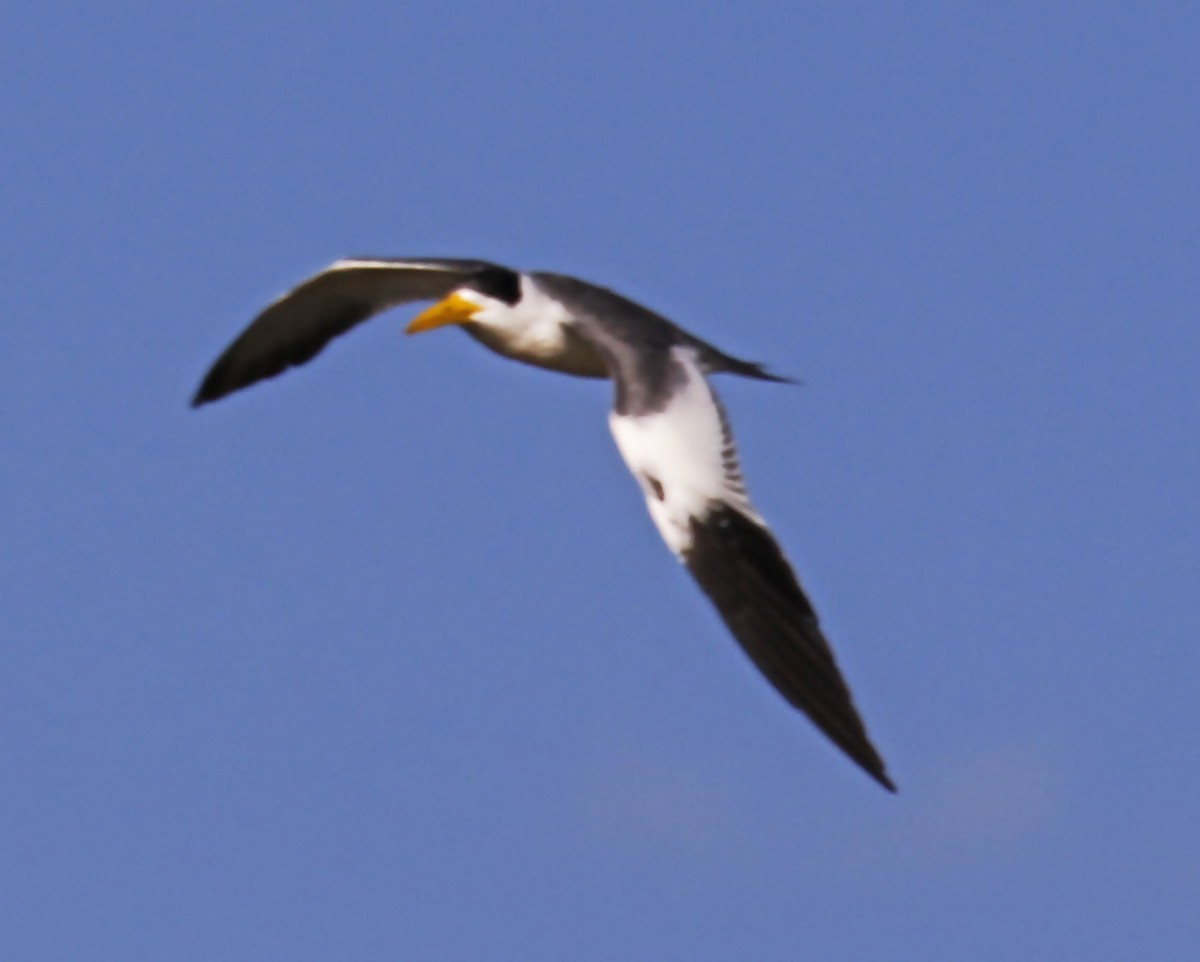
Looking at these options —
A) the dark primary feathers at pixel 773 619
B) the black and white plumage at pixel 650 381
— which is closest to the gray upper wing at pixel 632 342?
the black and white plumage at pixel 650 381

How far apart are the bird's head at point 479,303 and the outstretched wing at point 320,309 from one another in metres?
1.09

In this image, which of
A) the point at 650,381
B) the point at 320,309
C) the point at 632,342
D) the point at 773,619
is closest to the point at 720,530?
the point at 773,619

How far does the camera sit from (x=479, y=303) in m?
23.1

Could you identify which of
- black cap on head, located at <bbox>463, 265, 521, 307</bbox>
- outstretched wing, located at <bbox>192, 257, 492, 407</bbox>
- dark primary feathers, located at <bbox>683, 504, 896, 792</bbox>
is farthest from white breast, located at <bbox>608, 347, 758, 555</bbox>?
outstretched wing, located at <bbox>192, 257, 492, 407</bbox>

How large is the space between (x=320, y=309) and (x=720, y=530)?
24.8ft

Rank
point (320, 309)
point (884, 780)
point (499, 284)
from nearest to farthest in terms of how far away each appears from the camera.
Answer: point (884, 780), point (499, 284), point (320, 309)

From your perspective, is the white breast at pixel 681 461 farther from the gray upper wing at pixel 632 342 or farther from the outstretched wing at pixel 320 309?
the outstretched wing at pixel 320 309

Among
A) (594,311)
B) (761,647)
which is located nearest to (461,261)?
(594,311)

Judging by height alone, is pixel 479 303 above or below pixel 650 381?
above

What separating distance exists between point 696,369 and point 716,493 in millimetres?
2065

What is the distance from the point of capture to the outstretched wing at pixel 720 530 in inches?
714

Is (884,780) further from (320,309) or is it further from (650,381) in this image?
(320,309)

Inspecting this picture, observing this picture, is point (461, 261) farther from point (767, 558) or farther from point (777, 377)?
point (767, 558)

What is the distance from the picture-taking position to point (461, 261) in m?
24.5
